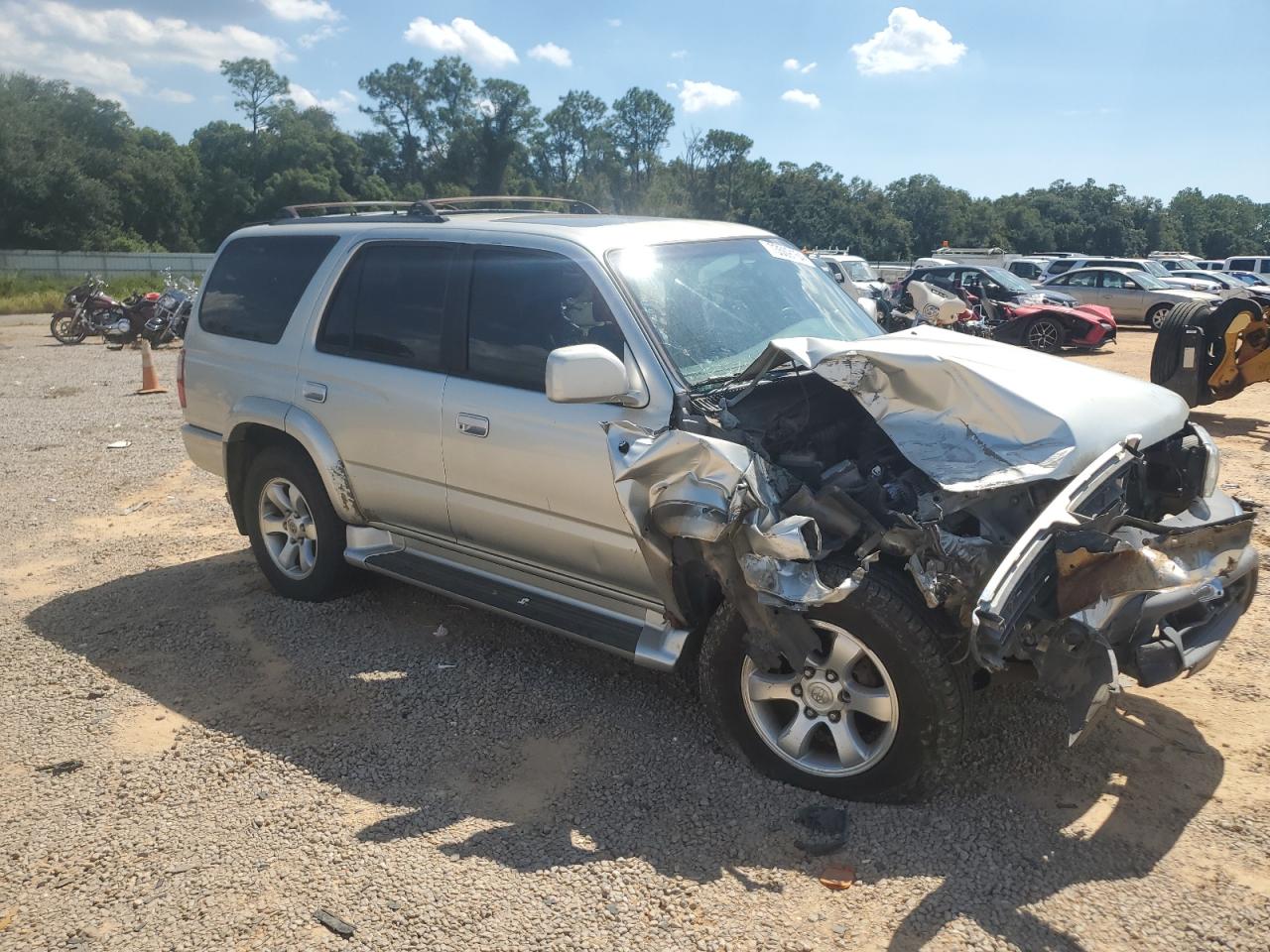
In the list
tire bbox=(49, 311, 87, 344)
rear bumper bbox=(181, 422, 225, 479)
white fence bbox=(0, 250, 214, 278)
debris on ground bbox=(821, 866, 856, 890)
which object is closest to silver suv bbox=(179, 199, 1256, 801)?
rear bumper bbox=(181, 422, 225, 479)

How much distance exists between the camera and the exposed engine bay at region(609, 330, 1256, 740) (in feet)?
9.36

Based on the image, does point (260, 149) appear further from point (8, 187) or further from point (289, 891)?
point (289, 891)

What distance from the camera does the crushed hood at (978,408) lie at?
312 centimetres

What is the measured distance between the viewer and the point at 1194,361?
9.72 m

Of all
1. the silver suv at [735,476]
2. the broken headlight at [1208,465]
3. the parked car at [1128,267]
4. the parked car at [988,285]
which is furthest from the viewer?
the parked car at [1128,267]

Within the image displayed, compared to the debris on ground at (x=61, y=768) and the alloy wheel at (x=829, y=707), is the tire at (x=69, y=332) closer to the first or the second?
the debris on ground at (x=61, y=768)

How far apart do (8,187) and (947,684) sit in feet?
211

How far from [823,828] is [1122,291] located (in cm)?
2353

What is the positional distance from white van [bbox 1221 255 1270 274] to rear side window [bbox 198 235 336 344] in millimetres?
34999

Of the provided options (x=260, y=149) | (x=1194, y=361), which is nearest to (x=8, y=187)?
(x=260, y=149)

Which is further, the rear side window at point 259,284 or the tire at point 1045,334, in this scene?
the tire at point 1045,334

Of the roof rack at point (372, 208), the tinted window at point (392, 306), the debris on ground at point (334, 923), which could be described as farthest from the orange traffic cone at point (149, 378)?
the debris on ground at point (334, 923)

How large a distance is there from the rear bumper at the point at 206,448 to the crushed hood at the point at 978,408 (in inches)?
128

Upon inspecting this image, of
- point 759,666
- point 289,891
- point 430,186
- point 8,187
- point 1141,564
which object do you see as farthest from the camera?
point 430,186
